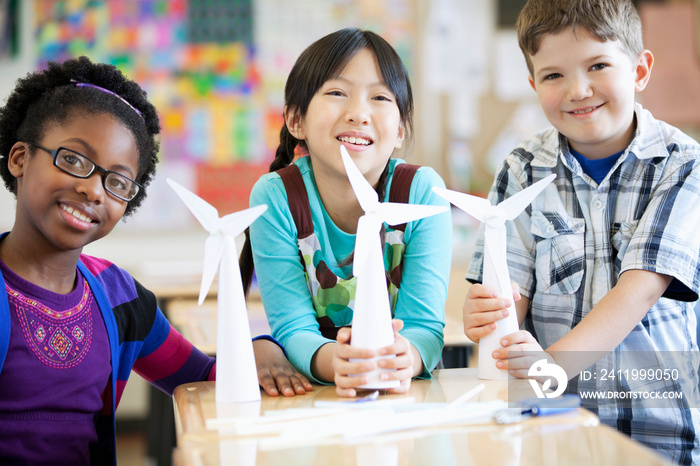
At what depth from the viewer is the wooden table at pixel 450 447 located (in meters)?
0.66

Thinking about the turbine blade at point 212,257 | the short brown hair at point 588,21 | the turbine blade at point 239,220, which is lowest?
the turbine blade at point 212,257

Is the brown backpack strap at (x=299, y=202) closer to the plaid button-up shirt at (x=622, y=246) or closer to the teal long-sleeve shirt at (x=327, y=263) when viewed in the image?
the teal long-sleeve shirt at (x=327, y=263)

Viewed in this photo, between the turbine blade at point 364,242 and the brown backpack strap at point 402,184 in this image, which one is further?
the brown backpack strap at point 402,184

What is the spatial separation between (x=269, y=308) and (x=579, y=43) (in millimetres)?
707

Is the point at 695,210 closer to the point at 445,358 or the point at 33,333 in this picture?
the point at 445,358

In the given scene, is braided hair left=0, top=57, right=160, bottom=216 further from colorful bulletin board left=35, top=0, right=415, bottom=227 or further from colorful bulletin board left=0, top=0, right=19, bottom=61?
colorful bulletin board left=0, top=0, right=19, bottom=61

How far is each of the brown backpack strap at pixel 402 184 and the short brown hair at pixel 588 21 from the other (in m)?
0.32

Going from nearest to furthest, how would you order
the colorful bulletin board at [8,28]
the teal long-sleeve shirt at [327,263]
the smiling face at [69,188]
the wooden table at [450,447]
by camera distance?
the wooden table at [450,447] → the smiling face at [69,188] → the teal long-sleeve shirt at [327,263] → the colorful bulletin board at [8,28]

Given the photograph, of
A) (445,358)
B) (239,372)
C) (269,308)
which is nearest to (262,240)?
(269,308)

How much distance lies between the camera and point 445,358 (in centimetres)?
172

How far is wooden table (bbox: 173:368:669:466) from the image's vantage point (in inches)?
26.0

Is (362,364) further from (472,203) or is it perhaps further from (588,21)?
(588,21)

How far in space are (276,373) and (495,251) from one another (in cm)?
37

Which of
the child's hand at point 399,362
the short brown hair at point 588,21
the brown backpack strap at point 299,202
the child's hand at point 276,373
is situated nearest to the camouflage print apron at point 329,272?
the brown backpack strap at point 299,202
